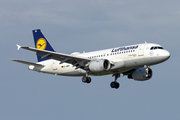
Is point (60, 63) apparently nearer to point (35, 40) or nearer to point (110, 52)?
point (110, 52)

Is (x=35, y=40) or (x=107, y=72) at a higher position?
(x=35, y=40)

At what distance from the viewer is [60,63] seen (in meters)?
57.4

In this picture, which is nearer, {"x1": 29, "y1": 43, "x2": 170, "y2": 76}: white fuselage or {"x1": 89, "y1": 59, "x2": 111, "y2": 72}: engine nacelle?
{"x1": 29, "y1": 43, "x2": 170, "y2": 76}: white fuselage

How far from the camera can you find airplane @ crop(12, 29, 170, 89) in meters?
55.5

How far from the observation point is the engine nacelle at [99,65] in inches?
2212

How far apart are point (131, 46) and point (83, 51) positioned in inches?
373

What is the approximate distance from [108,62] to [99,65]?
1.53 m

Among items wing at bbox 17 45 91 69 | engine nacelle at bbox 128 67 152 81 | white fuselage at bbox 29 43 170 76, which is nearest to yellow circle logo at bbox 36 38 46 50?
white fuselage at bbox 29 43 170 76

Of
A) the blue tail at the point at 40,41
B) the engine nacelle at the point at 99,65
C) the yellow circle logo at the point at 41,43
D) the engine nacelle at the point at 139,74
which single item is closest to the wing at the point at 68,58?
the engine nacelle at the point at 99,65

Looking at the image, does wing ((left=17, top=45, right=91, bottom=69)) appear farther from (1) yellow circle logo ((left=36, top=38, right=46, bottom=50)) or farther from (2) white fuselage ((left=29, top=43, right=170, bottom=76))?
(1) yellow circle logo ((left=36, top=38, right=46, bottom=50))

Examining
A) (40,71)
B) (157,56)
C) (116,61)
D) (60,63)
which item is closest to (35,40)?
(40,71)

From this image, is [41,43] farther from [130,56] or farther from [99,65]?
[130,56]

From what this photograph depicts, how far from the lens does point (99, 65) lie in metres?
56.2

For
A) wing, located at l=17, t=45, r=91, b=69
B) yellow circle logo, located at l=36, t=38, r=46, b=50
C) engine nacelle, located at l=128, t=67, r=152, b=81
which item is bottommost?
engine nacelle, located at l=128, t=67, r=152, b=81
